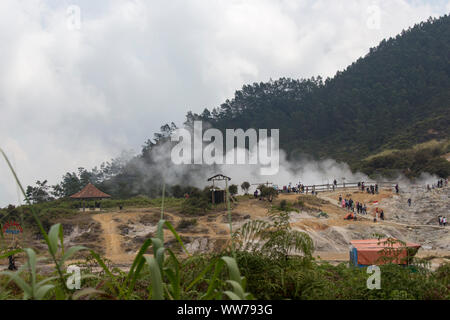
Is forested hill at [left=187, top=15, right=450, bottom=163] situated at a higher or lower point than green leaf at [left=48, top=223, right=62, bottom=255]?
higher

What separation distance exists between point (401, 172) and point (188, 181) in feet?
82.6

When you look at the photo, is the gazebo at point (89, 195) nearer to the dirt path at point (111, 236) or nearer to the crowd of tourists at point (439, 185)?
the dirt path at point (111, 236)

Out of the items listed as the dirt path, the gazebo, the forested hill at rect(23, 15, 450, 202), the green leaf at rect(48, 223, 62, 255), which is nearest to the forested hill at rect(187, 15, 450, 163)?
the forested hill at rect(23, 15, 450, 202)

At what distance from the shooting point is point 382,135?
7025cm

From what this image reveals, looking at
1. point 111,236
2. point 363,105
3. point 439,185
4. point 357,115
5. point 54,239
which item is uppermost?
point 363,105

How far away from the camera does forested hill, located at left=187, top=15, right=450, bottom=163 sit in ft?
227


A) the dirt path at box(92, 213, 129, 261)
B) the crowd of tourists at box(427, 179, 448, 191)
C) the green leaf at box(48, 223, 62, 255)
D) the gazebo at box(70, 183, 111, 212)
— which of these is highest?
the crowd of tourists at box(427, 179, 448, 191)

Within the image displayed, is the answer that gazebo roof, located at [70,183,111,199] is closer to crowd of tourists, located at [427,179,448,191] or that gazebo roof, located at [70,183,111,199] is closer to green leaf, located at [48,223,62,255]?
crowd of tourists, located at [427,179,448,191]

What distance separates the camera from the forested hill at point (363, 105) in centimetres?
6906

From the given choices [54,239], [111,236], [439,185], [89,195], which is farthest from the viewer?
[89,195]

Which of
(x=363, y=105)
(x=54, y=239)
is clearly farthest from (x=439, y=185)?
(x=363, y=105)

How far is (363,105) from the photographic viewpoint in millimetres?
79500

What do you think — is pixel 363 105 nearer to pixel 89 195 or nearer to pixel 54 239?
pixel 89 195

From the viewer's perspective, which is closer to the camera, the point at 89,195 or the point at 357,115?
the point at 89,195
